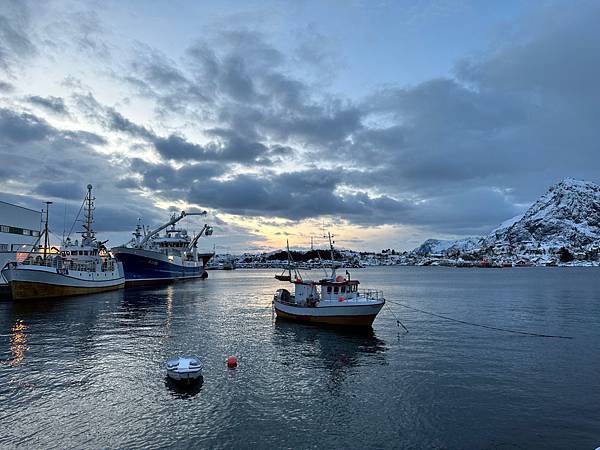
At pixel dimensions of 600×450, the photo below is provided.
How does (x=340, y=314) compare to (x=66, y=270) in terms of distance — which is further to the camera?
(x=66, y=270)

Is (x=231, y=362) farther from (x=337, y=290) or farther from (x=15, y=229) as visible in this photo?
(x=15, y=229)

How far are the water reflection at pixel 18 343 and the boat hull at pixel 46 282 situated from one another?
22.0m

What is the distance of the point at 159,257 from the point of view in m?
119

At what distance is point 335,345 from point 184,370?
15.8m

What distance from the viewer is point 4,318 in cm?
4809

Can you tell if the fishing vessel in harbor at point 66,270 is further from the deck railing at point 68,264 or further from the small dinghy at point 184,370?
the small dinghy at point 184,370

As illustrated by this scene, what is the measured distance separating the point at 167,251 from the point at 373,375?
12168cm

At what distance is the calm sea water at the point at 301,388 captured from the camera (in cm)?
1817

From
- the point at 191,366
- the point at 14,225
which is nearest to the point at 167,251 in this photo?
the point at 14,225

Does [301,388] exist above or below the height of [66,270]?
below

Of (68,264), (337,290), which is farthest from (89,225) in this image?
(337,290)

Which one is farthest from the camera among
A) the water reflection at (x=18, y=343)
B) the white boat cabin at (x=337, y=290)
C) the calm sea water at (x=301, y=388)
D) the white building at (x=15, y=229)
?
the white building at (x=15, y=229)

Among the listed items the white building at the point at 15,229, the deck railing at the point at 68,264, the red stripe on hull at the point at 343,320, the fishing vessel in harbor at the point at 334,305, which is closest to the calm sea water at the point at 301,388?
the red stripe on hull at the point at 343,320

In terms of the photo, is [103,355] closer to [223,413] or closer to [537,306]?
[223,413]
